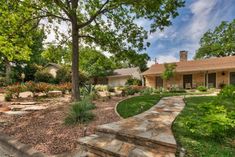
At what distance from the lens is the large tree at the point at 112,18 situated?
8.09 meters

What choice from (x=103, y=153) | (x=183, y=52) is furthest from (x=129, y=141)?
(x=183, y=52)

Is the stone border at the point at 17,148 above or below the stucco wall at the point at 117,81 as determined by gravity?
below

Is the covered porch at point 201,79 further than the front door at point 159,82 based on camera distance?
No

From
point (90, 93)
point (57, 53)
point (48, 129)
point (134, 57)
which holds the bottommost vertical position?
point (48, 129)

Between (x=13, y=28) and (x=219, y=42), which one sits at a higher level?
(x=219, y=42)

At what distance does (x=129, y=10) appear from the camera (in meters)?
9.18

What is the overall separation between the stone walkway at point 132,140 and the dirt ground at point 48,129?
1.47 feet

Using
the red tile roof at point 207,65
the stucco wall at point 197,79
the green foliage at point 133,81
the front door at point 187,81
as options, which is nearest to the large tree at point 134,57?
the red tile roof at point 207,65

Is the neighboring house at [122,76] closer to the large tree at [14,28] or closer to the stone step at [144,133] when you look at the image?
the large tree at [14,28]

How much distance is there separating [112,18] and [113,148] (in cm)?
757

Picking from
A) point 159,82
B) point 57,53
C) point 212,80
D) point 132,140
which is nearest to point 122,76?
point 159,82

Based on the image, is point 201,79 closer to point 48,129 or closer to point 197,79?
point 197,79

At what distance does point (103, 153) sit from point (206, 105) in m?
2.33

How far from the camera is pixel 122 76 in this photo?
1228 inches
